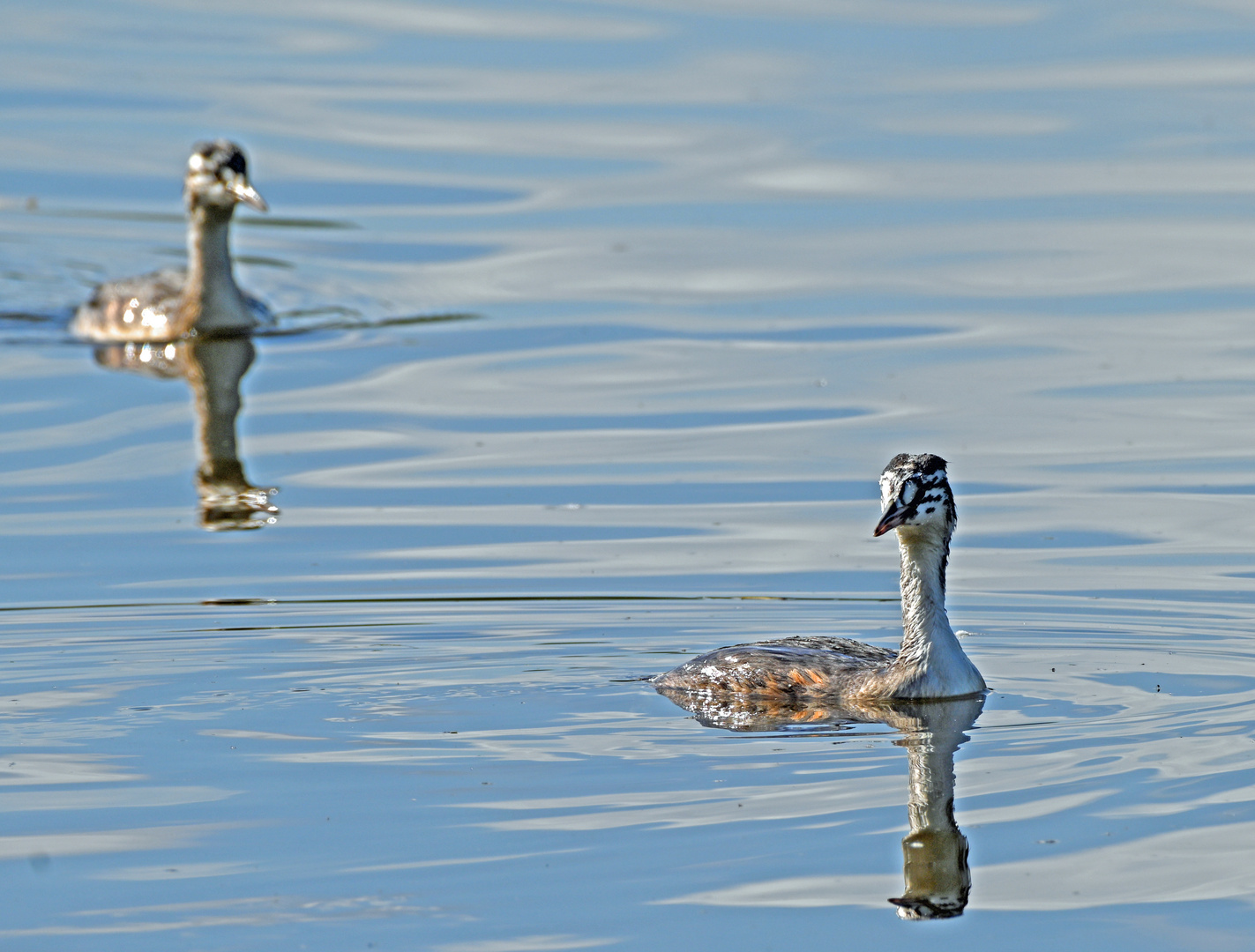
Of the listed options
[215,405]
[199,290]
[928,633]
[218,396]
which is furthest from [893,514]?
[199,290]

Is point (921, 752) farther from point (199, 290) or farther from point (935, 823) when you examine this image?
point (199, 290)

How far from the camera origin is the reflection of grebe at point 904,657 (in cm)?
→ 1123

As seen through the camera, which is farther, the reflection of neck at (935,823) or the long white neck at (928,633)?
the long white neck at (928,633)

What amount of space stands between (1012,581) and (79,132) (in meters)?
20.2

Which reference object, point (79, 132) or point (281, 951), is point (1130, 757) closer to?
point (281, 951)

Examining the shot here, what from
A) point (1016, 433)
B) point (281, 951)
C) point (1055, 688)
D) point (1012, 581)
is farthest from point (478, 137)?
point (281, 951)

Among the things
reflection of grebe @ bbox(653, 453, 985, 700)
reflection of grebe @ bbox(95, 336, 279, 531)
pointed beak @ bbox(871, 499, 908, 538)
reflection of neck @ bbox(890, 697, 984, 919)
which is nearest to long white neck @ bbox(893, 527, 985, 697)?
reflection of grebe @ bbox(653, 453, 985, 700)

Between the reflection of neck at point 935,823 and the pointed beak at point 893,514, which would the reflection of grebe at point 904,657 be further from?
the reflection of neck at point 935,823

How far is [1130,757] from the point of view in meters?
10.3

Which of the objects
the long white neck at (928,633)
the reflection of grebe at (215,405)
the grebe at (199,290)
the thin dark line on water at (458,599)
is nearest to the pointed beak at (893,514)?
the long white neck at (928,633)

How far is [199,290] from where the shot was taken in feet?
71.3

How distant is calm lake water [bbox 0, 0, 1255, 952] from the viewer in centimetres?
898

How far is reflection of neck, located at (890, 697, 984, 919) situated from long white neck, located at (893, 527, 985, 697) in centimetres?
11

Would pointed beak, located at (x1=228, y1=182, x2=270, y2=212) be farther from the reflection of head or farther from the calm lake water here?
the reflection of head
